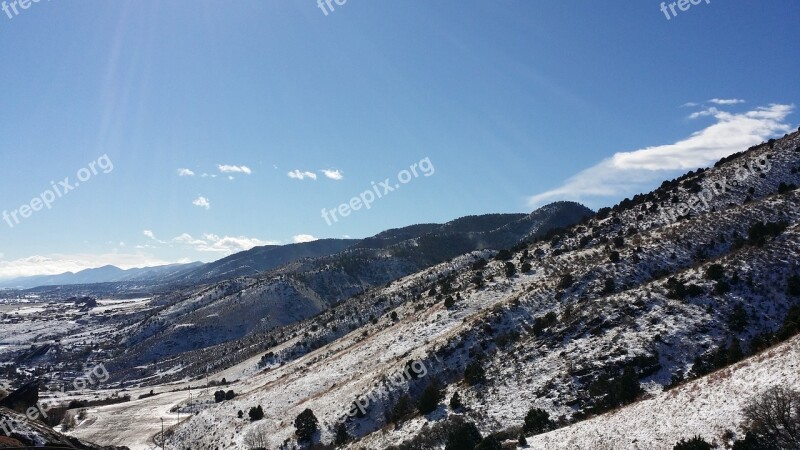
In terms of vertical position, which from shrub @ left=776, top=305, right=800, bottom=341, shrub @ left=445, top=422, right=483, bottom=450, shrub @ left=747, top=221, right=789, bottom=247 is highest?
shrub @ left=747, top=221, right=789, bottom=247

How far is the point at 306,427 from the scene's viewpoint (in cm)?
3638

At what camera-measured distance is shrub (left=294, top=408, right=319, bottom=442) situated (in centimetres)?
3607

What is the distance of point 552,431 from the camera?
944 inches

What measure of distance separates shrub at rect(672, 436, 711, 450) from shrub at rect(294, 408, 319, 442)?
2688 cm

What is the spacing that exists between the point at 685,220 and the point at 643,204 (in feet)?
40.4

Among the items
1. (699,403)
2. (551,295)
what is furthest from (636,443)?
(551,295)

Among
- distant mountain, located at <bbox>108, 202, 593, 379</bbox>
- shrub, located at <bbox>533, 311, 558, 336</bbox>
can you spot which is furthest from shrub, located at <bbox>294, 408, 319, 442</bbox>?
distant mountain, located at <bbox>108, 202, 593, 379</bbox>

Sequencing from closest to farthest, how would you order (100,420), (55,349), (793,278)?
1. (793,278)
2. (100,420)
3. (55,349)

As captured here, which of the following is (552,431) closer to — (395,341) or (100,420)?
(395,341)

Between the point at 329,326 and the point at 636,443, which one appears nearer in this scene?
the point at 636,443

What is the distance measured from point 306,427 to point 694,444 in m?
27.9

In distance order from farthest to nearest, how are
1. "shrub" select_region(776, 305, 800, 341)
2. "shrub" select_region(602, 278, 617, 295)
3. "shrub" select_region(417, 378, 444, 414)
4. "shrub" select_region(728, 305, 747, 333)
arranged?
"shrub" select_region(602, 278, 617, 295), "shrub" select_region(417, 378, 444, 414), "shrub" select_region(728, 305, 747, 333), "shrub" select_region(776, 305, 800, 341)

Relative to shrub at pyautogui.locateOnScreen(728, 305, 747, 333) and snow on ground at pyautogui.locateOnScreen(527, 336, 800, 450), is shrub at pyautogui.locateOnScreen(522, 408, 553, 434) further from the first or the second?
shrub at pyautogui.locateOnScreen(728, 305, 747, 333)

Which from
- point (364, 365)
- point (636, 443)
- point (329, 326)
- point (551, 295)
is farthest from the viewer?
point (329, 326)
